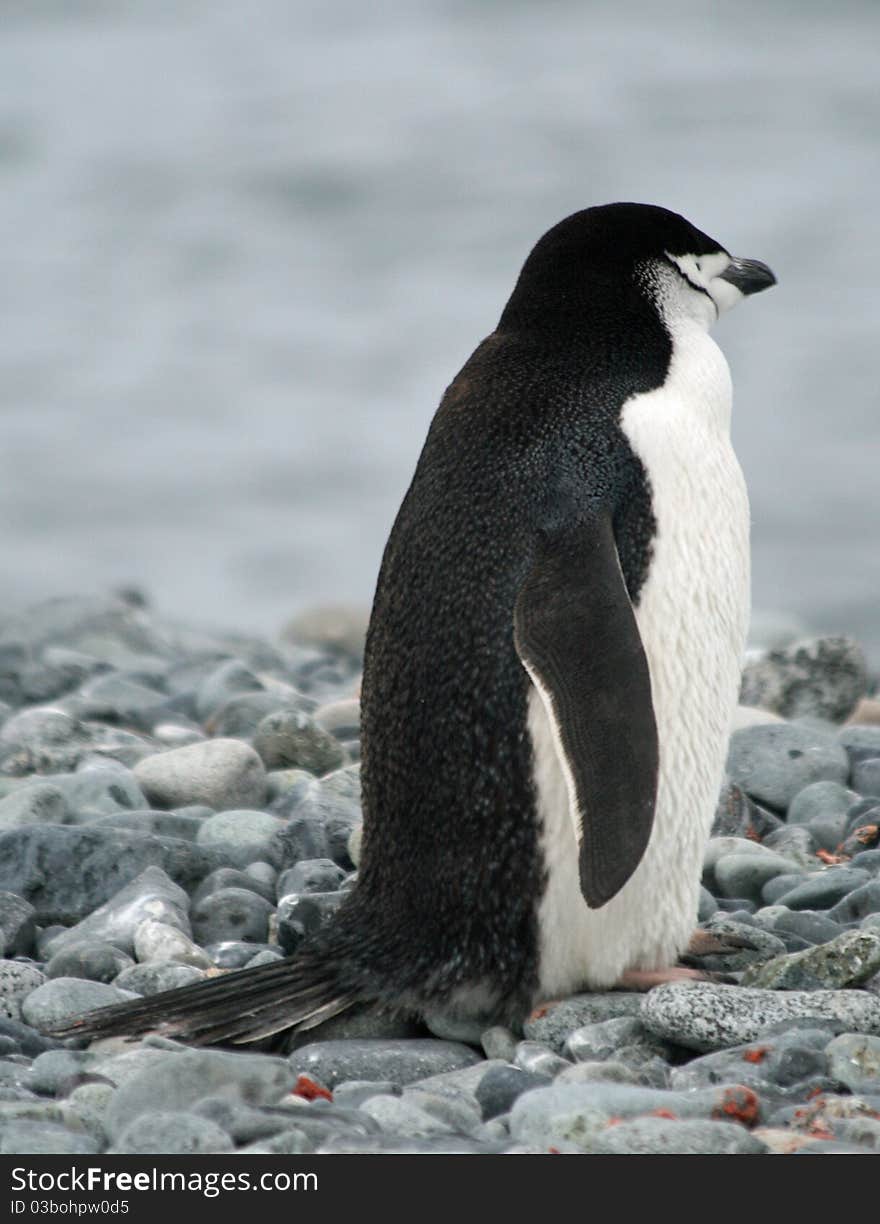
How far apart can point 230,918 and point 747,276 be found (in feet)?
5.94

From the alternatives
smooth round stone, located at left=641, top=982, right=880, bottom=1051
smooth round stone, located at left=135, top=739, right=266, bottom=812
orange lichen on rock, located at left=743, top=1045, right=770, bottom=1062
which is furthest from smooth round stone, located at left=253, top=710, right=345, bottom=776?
orange lichen on rock, located at left=743, top=1045, right=770, bottom=1062

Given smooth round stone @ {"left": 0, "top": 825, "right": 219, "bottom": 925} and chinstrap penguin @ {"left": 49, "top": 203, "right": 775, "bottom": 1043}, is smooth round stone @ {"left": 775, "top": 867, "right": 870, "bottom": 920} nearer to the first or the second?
chinstrap penguin @ {"left": 49, "top": 203, "right": 775, "bottom": 1043}

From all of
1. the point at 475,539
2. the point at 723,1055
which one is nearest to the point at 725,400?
the point at 475,539

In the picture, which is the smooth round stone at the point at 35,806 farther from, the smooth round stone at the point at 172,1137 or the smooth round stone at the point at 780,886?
the smooth round stone at the point at 172,1137

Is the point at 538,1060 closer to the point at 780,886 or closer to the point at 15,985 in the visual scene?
the point at 15,985

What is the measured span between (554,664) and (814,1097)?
0.87 metres

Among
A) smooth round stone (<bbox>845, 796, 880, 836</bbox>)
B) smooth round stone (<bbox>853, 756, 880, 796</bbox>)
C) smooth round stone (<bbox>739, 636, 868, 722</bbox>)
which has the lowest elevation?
smooth round stone (<bbox>845, 796, 880, 836</bbox>)

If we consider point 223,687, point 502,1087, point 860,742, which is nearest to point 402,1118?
point 502,1087

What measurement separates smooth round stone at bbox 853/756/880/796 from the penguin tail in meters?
2.15

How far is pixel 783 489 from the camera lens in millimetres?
15812

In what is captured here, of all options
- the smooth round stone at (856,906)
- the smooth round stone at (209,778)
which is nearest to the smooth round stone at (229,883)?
the smooth round stone at (209,778)

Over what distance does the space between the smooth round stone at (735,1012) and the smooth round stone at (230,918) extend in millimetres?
1147

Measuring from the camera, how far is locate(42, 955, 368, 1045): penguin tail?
130 inches
